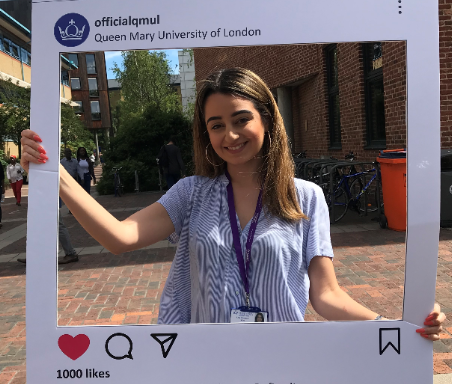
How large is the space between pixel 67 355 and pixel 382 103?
56.6 inches

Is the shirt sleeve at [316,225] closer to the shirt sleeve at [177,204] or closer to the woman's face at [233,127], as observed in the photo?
the woman's face at [233,127]

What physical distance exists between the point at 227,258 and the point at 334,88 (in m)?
0.93

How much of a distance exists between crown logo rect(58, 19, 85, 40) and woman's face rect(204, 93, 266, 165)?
0.40 m

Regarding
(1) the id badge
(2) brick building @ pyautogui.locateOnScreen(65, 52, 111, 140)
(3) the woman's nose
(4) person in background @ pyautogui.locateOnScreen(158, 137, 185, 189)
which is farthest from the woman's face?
(1) the id badge

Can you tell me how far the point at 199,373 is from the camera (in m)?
1.15

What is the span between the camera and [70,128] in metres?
1.22

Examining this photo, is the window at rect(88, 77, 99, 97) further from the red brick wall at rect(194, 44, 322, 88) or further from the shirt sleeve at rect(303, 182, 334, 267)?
the shirt sleeve at rect(303, 182, 334, 267)

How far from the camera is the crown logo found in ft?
3.68

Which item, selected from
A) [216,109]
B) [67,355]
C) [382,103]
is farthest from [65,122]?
[382,103]

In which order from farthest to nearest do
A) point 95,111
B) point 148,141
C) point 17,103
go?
point 17,103
point 148,141
point 95,111

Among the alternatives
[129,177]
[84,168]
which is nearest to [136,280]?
[129,177]

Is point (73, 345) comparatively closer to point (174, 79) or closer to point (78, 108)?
point (78, 108)

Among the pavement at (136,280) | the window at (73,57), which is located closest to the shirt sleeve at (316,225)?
the pavement at (136,280)

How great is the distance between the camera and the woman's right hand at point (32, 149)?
1.12 meters
